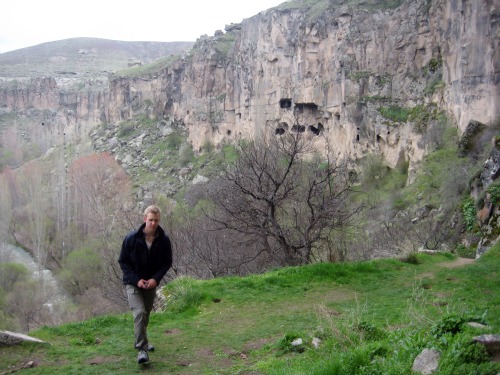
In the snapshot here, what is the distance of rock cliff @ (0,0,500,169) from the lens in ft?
86.9

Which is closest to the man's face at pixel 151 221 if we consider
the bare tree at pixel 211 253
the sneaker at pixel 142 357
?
the sneaker at pixel 142 357

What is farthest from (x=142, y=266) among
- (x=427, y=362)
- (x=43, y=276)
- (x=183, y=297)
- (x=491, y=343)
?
(x=43, y=276)

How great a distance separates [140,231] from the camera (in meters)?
5.55

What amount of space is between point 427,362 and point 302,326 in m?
3.17

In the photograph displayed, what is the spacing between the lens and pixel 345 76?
38.8 meters

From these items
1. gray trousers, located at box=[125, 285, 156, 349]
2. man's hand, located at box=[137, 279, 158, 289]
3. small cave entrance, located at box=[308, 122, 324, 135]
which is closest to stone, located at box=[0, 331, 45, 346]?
gray trousers, located at box=[125, 285, 156, 349]

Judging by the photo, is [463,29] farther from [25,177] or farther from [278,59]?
[25,177]

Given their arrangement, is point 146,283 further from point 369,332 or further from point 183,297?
point 183,297

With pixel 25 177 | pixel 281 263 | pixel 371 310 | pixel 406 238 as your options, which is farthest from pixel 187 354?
pixel 25 177

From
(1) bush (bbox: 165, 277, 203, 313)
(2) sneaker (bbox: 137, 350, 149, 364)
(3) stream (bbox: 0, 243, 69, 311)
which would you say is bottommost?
(3) stream (bbox: 0, 243, 69, 311)

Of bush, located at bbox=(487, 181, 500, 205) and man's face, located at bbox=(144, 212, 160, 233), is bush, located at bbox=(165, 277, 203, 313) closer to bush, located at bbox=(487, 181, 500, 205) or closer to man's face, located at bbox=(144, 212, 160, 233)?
man's face, located at bbox=(144, 212, 160, 233)

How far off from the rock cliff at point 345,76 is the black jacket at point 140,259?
8586 millimetres

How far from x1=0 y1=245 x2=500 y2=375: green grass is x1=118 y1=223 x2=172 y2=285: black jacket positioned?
930mm

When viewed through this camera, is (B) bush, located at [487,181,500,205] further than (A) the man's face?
Yes
